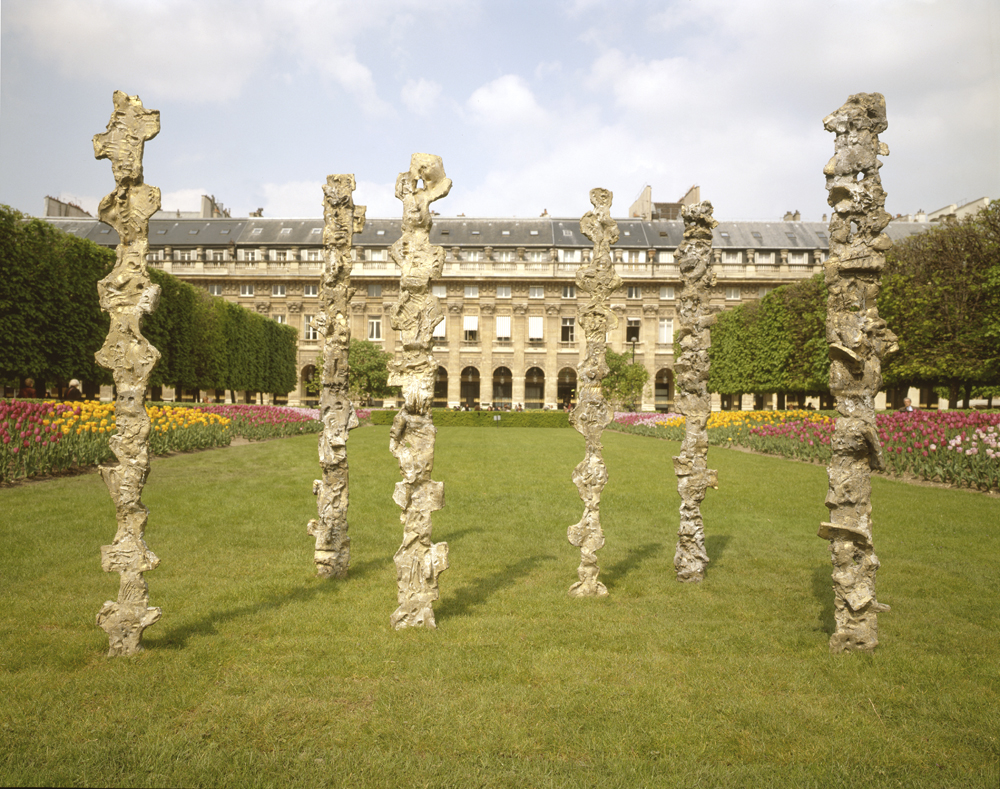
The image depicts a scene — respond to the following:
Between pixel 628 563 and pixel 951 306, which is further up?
pixel 951 306

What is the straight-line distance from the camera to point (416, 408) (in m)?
4.82

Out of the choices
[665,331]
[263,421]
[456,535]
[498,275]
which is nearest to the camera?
[456,535]

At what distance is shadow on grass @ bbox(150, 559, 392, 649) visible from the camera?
4.43m

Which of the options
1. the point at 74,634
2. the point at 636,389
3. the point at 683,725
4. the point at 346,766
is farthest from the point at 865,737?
the point at 636,389

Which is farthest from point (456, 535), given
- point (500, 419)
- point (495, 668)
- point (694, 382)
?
point (500, 419)

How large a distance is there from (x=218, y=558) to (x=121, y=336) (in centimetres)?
314

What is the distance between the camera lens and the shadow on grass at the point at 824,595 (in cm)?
501

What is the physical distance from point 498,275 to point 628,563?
45.9m

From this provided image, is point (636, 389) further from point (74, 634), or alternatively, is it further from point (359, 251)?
point (74, 634)

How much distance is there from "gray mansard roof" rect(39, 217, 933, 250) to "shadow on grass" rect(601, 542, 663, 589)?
45.4m

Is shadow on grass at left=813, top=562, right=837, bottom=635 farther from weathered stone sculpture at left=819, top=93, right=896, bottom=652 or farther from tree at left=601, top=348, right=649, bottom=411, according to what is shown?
tree at left=601, top=348, right=649, bottom=411

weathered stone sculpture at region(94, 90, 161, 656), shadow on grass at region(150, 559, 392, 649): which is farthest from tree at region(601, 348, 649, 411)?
Answer: weathered stone sculpture at region(94, 90, 161, 656)

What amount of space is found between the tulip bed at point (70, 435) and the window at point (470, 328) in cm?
3688

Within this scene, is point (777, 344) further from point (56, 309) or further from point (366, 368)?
point (56, 309)
